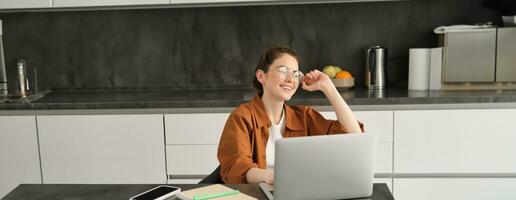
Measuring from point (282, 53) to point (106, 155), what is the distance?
1.35 metres

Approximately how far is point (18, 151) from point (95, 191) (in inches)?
59.8

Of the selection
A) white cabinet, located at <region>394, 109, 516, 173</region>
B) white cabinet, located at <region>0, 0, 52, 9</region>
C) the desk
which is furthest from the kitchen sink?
white cabinet, located at <region>394, 109, 516, 173</region>

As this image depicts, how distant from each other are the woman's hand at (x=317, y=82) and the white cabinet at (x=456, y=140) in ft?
2.88

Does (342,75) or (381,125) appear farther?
(342,75)

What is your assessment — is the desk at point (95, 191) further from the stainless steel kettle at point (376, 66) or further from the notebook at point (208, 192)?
the stainless steel kettle at point (376, 66)

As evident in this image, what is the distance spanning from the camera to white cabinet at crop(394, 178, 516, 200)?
2.58m

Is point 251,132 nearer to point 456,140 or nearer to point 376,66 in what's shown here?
point 456,140

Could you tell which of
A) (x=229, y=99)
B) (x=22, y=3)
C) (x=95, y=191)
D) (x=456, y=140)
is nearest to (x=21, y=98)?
(x=22, y=3)

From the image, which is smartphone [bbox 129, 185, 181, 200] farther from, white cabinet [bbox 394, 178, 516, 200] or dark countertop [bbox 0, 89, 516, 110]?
white cabinet [bbox 394, 178, 516, 200]

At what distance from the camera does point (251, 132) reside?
5.69 ft

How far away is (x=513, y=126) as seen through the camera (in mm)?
2510

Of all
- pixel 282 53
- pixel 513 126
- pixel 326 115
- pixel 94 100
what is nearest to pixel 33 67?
pixel 94 100

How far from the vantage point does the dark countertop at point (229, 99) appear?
8.27 ft

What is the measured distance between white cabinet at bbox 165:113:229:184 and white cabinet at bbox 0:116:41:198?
28.1 inches
